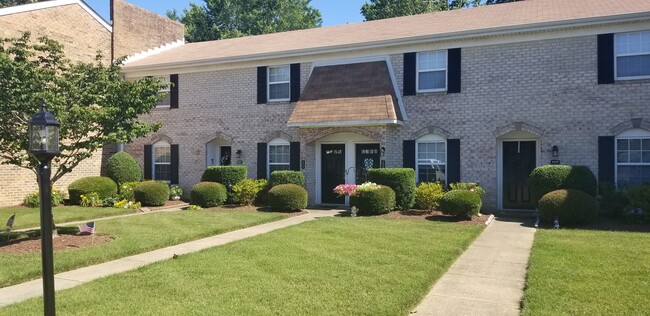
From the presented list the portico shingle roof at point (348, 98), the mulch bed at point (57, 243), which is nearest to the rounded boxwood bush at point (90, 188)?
the portico shingle roof at point (348, 98)

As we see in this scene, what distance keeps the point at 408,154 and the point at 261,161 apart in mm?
5688

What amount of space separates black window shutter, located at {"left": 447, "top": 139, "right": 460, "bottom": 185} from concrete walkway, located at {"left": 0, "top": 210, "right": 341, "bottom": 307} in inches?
241

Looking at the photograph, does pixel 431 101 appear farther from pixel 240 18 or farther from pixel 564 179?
pixel 240 18

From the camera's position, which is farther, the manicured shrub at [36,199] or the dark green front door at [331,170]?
the dark green front door at [331,170]

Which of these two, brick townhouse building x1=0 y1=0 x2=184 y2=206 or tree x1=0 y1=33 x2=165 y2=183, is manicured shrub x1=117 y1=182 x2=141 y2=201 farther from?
tree x1=0 y1=33 x2=165 y2=183

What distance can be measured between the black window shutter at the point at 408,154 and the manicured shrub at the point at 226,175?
5871mm

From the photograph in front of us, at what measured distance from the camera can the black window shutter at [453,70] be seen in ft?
49.4

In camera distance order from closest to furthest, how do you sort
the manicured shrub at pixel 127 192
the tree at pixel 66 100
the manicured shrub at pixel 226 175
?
the tree at pixel 66 100 < the manicured shrub at pixel 226 175 < the manicured shrub at pixel 127 192

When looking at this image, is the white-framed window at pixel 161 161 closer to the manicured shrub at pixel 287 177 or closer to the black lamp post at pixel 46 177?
the manicured shrub at pixel 287 177

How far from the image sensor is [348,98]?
16.0 meters

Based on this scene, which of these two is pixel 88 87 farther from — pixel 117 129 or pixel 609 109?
pixel 609 109

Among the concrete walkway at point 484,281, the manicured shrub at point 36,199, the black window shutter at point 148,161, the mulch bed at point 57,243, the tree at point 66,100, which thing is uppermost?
the tree at point 66,100

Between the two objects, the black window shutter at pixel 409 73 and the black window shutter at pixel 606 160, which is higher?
the black window shutter at pixel 409 73

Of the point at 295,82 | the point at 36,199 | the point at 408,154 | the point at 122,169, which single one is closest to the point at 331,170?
the point at 408,154
